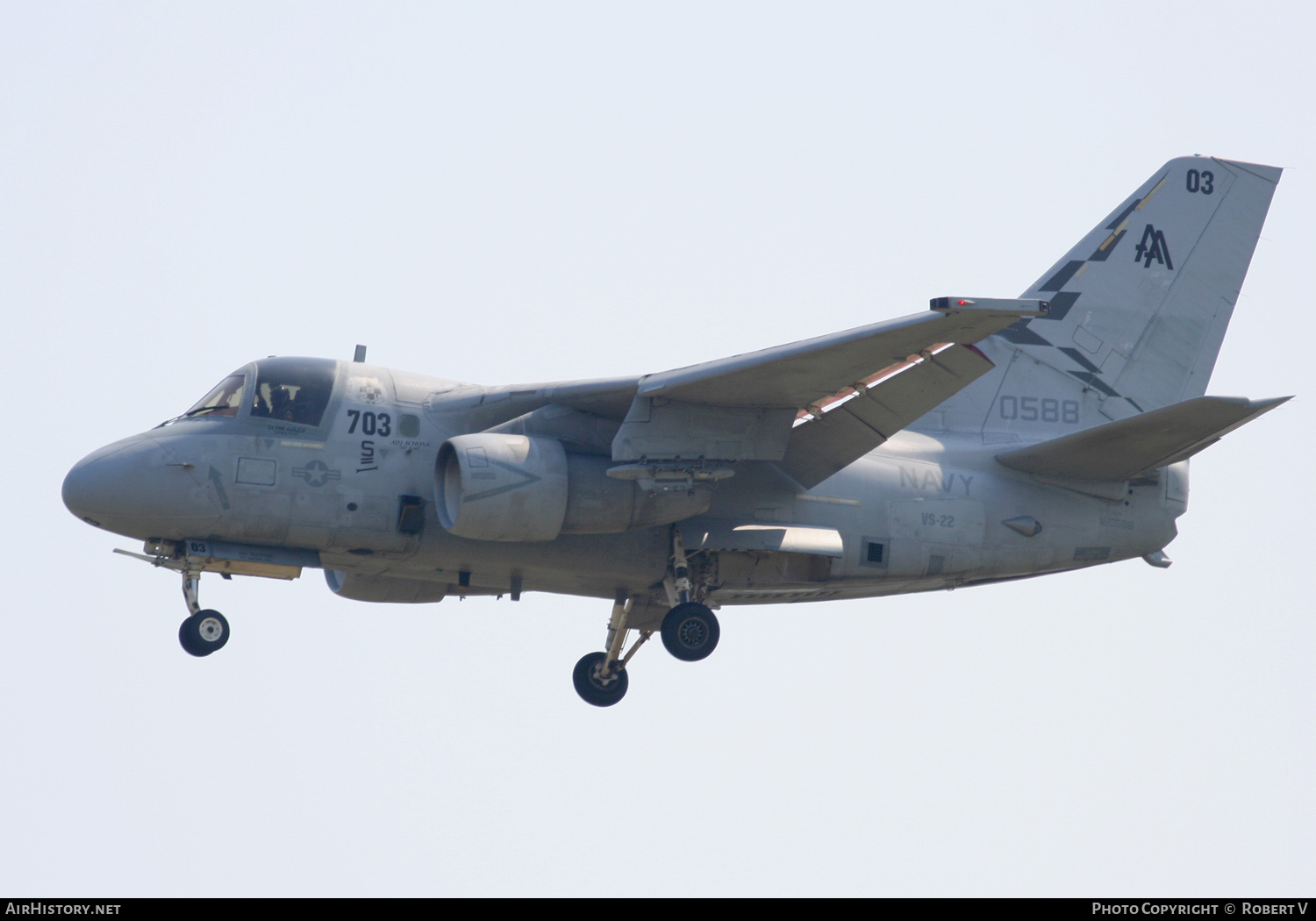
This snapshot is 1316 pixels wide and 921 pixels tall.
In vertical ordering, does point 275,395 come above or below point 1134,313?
below

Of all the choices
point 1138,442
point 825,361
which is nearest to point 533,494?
point 825,361

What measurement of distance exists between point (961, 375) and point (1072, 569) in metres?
4.92

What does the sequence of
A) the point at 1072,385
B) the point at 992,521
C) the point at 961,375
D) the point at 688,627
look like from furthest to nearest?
1. the point at 1072,385
2. the point at 992,521
3. the point at 688,627
4. the point at 961,375

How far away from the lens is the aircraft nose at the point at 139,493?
58.5ft

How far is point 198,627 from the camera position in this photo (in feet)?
60.0

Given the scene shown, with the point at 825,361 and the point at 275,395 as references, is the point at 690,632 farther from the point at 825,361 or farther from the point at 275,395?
the point at 275,395

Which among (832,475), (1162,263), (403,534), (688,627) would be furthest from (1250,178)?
(403,534)

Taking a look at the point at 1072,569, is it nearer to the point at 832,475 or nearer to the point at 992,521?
the point at 992,521

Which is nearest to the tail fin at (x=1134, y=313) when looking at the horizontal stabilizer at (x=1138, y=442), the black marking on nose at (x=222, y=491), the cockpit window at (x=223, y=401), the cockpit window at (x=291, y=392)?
the horizontal stabilizer at (x=1138, y=442)

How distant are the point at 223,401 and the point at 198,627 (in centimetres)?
257

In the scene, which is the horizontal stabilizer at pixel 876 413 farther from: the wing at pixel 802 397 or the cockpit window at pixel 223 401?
the cockpit window at pixel 223 401

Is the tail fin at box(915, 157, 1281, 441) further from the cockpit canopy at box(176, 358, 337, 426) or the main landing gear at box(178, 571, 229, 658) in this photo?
the main landing gear at box(178, 571, 229, 658)

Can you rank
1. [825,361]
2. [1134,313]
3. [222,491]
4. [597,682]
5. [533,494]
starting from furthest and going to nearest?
1. [1134,313]
2. [597,682]
3. [222,491]
4. [533,494]
5. [825,361]

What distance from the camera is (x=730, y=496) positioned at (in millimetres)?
19438
